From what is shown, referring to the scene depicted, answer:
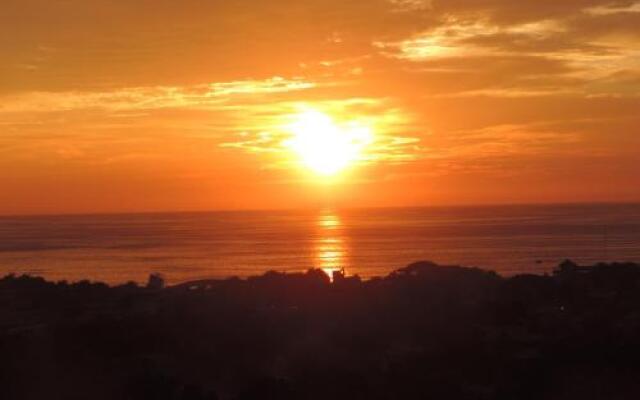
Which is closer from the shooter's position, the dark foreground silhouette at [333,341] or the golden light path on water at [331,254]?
the dark foreground silhouette at [333,341]

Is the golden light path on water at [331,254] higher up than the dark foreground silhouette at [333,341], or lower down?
higher up

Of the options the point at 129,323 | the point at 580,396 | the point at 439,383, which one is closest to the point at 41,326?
the point at 129,323

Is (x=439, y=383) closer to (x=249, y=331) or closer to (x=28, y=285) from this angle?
(x=249, y=331)

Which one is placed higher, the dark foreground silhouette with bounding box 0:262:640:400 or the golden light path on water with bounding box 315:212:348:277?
the golden light path on water with bounding box 315:212:348:277

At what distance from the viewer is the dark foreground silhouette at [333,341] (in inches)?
634

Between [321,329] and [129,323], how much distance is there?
176 inches

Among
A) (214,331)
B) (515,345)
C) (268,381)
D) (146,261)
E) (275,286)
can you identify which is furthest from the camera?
(146,261)

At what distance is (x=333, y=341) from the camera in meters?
18.3

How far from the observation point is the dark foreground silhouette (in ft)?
52.8

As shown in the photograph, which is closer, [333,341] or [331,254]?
[333,341]

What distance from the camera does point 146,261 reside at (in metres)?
90.6

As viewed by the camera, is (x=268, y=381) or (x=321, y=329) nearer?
(x=268, y=381)

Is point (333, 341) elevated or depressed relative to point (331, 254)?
depressed

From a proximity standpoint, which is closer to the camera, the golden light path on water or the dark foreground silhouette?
the dark foreground silhouette
